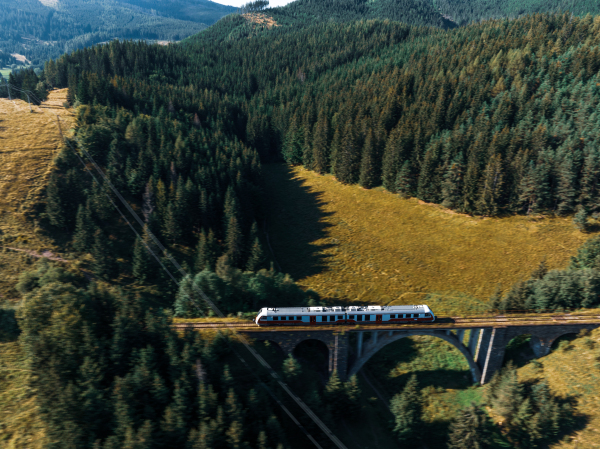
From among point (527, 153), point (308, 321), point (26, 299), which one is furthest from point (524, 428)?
point (527, 153)

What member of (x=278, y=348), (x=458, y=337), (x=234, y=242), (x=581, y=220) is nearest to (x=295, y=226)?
(x=234, y=242)

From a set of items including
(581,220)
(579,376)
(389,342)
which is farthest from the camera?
(581,220)

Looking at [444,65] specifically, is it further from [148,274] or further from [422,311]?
[148,274]

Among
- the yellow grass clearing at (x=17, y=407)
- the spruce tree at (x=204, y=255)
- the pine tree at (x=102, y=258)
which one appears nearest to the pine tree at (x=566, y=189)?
the spruce tree at (x=204, y=255)

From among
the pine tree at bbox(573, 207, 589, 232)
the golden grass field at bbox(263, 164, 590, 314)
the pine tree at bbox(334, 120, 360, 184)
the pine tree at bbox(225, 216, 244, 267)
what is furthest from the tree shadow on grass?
the pine tree at bbox(573, 207, 589, 232)

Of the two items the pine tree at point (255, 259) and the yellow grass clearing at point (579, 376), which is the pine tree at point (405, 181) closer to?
the pine tree at point (255, 259)

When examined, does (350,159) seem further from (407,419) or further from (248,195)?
(407,419)
